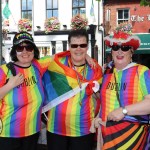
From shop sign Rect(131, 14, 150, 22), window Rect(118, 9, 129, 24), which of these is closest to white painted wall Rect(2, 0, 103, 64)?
window Rect(118, 9, 129, 24)

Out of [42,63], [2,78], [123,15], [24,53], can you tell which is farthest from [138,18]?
[2,78]

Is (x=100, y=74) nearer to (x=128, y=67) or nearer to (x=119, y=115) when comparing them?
(x=128, y=67)

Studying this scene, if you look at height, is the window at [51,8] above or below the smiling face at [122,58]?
above

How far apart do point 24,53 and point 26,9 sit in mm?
15787

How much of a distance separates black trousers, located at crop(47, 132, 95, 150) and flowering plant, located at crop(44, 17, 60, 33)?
1423 cm

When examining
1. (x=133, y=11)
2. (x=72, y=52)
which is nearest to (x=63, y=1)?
(x=133, y=11)

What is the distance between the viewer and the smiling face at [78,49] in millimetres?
2943

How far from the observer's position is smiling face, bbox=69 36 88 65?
2.94 metres

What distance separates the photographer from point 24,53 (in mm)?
2871

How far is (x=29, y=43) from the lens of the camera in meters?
2.91

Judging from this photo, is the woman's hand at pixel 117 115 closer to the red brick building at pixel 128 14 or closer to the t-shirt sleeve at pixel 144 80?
the t-shirt sleeve at pixel 144 80

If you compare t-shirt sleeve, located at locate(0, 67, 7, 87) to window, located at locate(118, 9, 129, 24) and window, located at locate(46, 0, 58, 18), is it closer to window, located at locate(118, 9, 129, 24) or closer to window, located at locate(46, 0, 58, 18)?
window, located at locate(118, 9, 129, 24)

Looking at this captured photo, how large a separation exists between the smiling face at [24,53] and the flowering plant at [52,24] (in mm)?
14078

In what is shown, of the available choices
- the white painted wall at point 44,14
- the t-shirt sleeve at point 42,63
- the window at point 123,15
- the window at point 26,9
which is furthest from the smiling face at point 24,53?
the window at point 26,9
